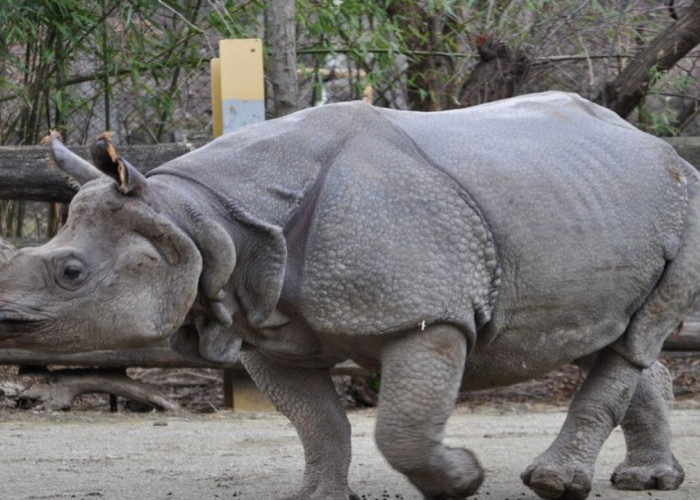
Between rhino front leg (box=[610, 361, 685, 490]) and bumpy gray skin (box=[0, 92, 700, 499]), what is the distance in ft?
1.26

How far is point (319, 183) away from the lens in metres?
3.91

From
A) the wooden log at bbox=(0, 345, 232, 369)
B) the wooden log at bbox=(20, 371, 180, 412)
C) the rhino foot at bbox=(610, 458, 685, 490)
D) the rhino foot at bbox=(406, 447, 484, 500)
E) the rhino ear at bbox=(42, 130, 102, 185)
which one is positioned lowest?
the wooden log at bbox=(20, 371, 180, 412)

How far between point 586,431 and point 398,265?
3.11 feet

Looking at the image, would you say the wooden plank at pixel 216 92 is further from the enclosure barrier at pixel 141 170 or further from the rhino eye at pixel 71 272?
the rhino eye at pixel 71 272

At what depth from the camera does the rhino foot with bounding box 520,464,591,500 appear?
4262mm

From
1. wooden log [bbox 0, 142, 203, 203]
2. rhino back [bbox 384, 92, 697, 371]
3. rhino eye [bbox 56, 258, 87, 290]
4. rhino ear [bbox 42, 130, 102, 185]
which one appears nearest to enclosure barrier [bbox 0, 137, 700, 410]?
wooden log [bbox 0, 142, 203, 203]

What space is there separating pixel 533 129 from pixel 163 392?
11.5ft

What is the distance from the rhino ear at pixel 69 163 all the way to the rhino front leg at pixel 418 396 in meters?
0.90

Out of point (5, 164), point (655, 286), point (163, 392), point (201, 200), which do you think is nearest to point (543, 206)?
point (655, 286)

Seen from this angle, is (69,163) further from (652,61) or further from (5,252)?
(652,61)

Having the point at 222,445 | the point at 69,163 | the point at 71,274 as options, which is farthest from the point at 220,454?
the point at 71,274

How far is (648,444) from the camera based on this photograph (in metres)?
4.86

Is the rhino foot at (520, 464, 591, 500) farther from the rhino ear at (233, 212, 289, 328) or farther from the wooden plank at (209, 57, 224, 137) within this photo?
the wooden plank at (209, 57, 224, 137)

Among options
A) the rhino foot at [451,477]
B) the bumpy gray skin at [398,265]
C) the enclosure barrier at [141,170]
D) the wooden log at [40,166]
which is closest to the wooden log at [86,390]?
the enclosure barrier at [141,170]
